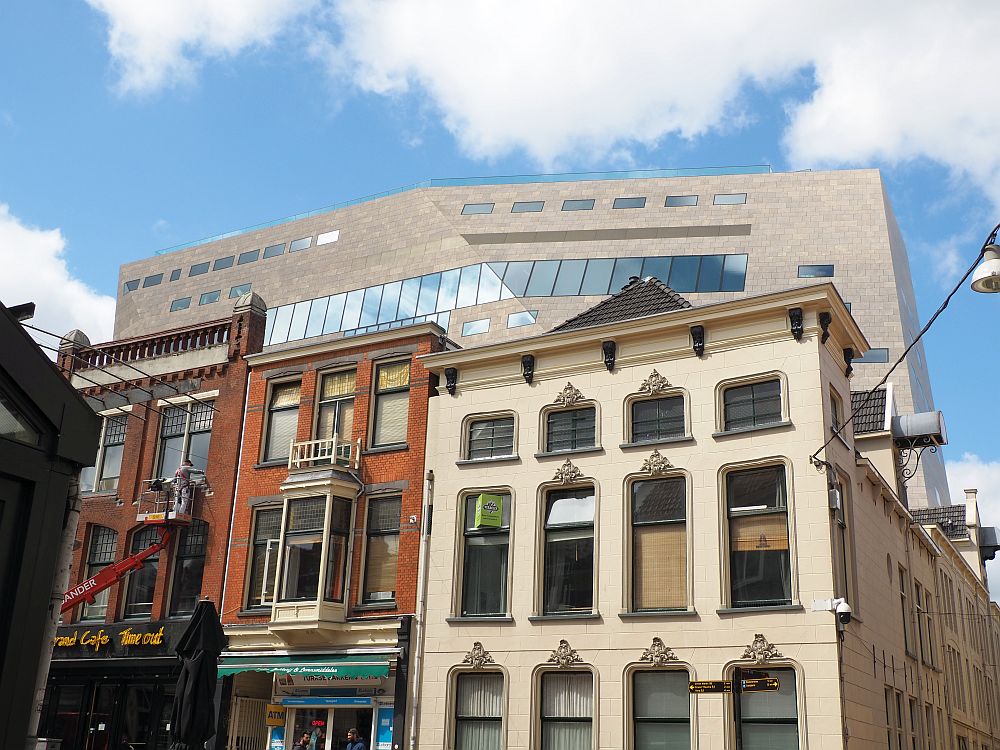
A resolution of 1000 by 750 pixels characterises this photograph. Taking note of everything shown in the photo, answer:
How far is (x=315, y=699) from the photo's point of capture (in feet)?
80.5

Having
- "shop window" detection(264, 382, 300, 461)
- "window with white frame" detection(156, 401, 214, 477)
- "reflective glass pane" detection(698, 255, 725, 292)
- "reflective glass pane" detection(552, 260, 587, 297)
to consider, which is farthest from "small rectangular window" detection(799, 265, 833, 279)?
"window with white frame" detection(156, 401, 214, 477)

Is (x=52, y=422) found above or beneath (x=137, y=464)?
beneath

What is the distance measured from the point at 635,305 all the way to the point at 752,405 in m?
4.49

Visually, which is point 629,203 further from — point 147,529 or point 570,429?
point 570,429

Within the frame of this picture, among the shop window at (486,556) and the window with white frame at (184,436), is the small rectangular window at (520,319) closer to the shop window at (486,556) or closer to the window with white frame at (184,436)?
the window with white frame at (184,436)

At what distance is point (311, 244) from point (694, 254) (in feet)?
83.7

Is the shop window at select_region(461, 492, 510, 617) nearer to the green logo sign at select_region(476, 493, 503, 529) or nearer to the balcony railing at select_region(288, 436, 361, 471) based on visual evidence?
the green logo sign at select_region(476, 493, 503, 529)

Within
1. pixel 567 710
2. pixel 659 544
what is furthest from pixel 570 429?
pixel 567 710

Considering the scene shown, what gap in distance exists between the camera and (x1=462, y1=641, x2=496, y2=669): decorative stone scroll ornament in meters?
22.4

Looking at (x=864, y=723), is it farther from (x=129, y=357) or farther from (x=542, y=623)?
(x=129, y=357)

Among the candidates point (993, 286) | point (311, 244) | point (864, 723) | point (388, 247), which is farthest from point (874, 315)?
point (993, 286)

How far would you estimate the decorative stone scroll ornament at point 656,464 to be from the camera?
2169 cm

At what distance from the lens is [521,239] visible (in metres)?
60.6

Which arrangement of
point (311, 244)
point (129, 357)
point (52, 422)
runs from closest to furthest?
1. point (52, 422)
2. point (129, 357)
3. point (311, 244)
